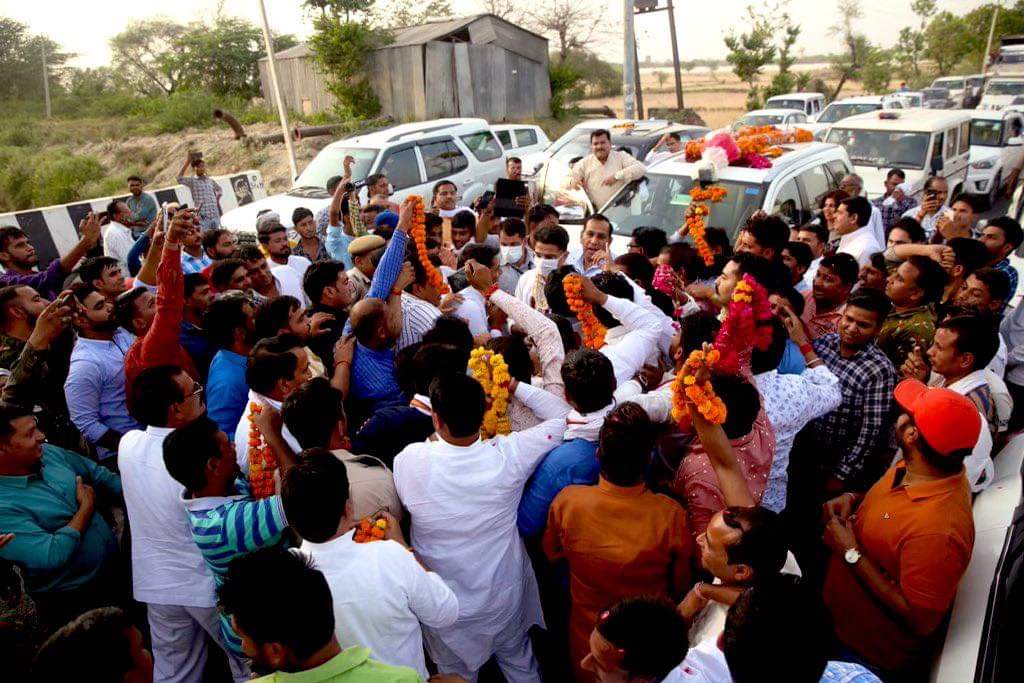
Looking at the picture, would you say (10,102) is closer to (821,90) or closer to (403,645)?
(403,645)

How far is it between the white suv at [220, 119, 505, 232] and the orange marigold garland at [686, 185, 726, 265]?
467 centimetres

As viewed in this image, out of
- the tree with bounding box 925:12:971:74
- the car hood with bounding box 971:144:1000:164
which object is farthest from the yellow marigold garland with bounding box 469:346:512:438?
the tree with bounding box 925:12:971:74

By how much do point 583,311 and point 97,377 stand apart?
9.48 feet

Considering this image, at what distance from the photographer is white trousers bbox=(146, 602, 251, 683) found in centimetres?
293

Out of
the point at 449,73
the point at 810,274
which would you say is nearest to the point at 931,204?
the point at 810,274

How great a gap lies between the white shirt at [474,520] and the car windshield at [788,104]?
2447 centimetres

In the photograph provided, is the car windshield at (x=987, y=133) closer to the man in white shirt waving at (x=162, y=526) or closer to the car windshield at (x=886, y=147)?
the car windshield at (x=886, y=147)

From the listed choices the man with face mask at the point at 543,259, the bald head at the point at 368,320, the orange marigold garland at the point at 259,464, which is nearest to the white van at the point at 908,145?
the man with face mask at the point at 543,259

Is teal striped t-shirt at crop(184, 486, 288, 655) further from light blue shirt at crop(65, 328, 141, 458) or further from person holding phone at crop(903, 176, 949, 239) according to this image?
person holding phone at crop(903, 176, 949, 239)

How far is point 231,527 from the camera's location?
249 cm

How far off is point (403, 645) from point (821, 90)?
43.9 metres

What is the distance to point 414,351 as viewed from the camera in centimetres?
343

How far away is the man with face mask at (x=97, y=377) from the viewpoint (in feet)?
12.3

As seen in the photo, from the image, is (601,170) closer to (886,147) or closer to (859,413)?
(859,413)
